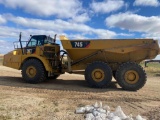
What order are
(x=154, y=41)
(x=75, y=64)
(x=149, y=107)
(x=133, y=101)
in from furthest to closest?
(x=75, y=64), (x=154, y=41), (x=133, y=101), (x=149, y=107)

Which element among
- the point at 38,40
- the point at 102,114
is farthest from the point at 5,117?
the point at 38,40

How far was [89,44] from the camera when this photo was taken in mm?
11250

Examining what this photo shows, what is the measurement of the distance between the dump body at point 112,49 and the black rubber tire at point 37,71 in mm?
1488

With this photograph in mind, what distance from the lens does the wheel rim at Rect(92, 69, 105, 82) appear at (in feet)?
36.3

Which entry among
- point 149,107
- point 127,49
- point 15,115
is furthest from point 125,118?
point 127,49

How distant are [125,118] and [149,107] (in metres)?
2.30

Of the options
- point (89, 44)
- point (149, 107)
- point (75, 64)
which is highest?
point (89, 44)

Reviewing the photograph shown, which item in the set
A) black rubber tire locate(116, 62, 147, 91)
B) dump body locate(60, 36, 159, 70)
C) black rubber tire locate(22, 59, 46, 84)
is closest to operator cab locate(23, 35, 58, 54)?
black rubber tire locate(22, 59, 46, 84)

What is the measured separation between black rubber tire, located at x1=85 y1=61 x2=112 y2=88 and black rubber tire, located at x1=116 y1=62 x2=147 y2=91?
0.41m

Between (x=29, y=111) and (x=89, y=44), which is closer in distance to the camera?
(x=29, y=111)

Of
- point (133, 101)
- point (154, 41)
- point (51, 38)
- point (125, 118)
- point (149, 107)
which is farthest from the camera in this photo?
point (51, 38)

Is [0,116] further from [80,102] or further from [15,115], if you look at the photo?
[80,102]

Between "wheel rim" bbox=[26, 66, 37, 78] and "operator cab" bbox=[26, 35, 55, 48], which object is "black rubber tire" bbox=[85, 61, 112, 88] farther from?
"operator cab" bbox=[26, 35, 55, 48]

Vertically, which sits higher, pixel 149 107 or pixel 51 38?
pixel 51 38
